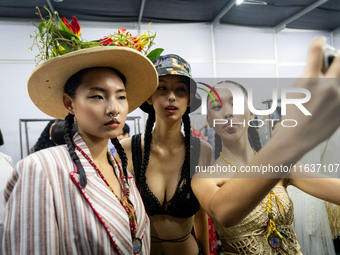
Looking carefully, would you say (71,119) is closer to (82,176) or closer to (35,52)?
(82,176)

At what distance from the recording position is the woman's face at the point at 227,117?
2.95 ft

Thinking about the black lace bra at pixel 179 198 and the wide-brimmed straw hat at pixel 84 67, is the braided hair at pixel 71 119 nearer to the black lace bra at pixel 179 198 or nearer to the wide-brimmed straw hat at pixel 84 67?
the wide-brimmed straw hat at pixel 84 67

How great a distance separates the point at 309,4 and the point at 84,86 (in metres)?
2.82

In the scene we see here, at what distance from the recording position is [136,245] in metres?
0.96

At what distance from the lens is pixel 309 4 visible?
2.80 metres

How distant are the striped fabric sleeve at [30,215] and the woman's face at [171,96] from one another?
642 millimetres

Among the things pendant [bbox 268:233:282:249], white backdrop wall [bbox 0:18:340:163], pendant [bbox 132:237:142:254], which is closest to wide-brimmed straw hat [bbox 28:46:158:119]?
pendant [bbox 132:237:142:254]

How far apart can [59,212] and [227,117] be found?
2.00ft

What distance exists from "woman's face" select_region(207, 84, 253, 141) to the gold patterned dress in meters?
0.31

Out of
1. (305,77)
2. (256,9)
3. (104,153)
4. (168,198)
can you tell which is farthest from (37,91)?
(256,9)

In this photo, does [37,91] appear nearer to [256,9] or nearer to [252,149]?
[252,149]

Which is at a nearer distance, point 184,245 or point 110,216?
point 110,216

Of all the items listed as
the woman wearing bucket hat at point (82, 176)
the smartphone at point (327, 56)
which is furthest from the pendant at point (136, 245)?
the smartphone at point (327, 56)

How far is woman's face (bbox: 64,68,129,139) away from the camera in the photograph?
0.91 meters
